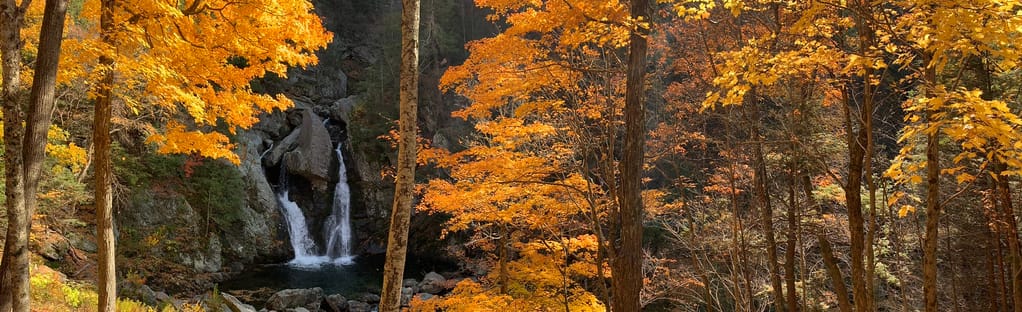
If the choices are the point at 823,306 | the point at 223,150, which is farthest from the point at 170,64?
the point at 823,306

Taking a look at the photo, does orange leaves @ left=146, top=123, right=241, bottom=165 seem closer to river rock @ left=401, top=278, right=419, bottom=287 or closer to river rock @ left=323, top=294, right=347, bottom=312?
river rock @ left=323, top=294, right=347, bottom=312

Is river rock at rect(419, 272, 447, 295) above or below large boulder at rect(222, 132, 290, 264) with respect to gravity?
below

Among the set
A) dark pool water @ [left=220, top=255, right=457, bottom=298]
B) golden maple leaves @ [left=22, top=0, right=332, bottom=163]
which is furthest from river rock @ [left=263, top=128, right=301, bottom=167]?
golden maple leaves @ [left=22, top=0, right=332, bottom=163]

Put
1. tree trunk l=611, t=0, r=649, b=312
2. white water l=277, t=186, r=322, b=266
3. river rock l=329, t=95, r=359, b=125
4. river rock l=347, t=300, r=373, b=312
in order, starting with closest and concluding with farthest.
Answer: tree trunk l=611, t=0, r=649, b=312, river rock l=347, t=300, r=373, b=312, white water l=277, t=186, r=322, b=266, river rock l=329, t=95, r=359, b=125

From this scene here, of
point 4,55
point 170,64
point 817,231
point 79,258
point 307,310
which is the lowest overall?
point 307,310

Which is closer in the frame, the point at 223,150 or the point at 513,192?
the point at 223,150

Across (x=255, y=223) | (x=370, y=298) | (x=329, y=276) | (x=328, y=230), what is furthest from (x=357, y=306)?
(x=328, y=230)

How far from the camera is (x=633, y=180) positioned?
18.4 ft

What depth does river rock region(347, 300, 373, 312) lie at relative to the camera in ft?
48.4

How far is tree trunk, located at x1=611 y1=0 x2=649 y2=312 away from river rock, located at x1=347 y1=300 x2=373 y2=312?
10.9 meters

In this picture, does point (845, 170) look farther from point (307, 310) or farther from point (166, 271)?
point (166, 271)

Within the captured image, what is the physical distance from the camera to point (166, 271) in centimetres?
1552

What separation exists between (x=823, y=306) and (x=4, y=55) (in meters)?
14.2

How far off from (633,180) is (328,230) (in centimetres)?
1988
